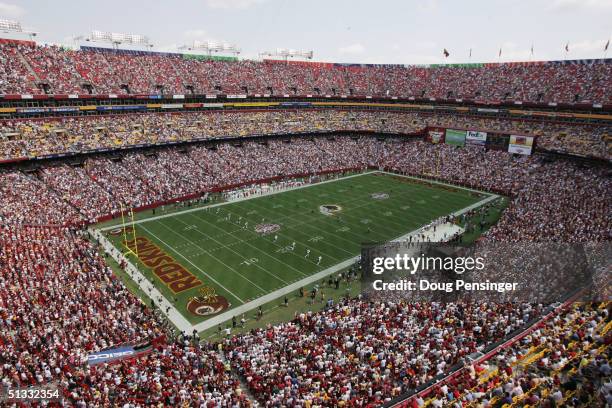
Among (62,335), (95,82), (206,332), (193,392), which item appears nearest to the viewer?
(193,392)

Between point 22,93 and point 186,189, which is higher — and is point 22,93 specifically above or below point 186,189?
above

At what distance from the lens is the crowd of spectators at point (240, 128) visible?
39.2m

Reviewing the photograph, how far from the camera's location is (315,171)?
5366 centimetres

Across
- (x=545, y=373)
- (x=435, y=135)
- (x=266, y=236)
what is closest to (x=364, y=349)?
(x=545, y=373)

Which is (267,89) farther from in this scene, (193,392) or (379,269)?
(193,392)

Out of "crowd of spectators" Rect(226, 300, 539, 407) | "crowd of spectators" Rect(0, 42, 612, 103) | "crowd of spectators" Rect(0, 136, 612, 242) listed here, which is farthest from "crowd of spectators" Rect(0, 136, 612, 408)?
"crowd of spectators" Rect(0, 42, 612, 103)

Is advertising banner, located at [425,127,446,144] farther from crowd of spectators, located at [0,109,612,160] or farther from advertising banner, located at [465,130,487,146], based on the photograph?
advertising banner, located at [465,130,487,146]

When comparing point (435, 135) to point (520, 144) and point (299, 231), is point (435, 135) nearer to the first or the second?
point (520, 144)

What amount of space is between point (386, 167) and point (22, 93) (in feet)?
146

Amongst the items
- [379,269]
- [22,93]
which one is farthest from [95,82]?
[379,269]

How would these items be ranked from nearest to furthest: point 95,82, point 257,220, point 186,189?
1. point 257,220
2. point 186,189
3. point 95,82

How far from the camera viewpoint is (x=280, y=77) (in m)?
66.9

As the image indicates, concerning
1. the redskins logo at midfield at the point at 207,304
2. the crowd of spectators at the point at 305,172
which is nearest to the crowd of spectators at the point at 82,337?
the redskins logo at midfield at the point at 207,304

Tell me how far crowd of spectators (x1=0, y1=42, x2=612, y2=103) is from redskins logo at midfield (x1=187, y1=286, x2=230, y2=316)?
32008mm
